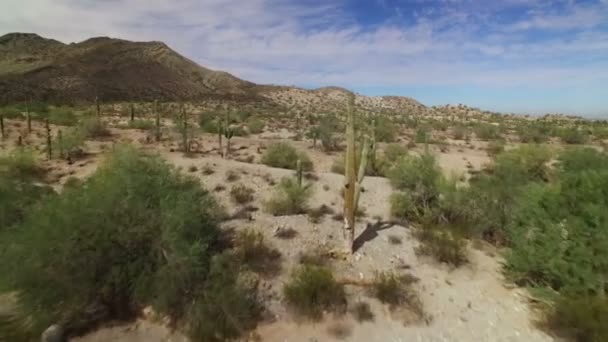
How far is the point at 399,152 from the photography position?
872 inches

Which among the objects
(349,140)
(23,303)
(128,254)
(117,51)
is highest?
(117,51)

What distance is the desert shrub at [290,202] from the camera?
1191cm

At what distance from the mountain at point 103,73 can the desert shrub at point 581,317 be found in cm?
5244

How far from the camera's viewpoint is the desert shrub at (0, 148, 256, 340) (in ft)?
20.6

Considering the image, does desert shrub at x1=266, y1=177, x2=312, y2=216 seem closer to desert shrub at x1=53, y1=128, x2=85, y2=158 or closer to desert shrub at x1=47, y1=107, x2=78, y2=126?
desert shrub at x1=53, y1=128, x2=85, y2=158

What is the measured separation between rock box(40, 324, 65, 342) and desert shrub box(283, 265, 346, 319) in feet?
13.0

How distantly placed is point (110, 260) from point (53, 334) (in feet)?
4.60

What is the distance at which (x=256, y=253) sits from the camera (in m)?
8.38

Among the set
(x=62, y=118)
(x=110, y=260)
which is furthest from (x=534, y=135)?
(x=62, y=118)

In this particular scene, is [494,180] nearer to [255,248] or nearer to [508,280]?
[508,280]

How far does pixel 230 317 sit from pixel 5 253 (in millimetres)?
4186

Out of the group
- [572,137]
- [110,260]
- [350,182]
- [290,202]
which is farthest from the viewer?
[572,137]

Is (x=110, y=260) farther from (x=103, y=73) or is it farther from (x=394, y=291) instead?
(x=103, y=73)

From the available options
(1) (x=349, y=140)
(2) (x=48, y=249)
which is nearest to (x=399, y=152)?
(1) (x=349, y=140)
